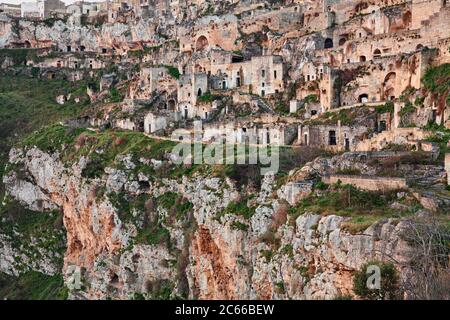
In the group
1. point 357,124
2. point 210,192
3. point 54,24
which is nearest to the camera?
point 210,192

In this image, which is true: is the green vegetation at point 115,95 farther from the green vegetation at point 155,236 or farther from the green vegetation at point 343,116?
the green vegetation at point 343,116

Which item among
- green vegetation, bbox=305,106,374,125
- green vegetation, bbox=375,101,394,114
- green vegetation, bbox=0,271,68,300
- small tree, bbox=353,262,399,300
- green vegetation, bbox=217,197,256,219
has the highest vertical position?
green vegetation, bbox=375,101,394,114

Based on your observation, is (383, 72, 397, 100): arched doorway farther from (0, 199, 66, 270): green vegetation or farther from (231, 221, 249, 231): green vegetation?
(0, 199, 66, 270): green vegetation

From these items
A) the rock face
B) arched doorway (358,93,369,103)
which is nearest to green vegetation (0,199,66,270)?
the rock face

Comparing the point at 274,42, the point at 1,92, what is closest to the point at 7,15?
the point at 1,92

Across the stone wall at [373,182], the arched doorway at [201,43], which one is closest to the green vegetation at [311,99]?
the stone wall at [373,182]

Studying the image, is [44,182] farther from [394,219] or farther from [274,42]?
[394,219]
